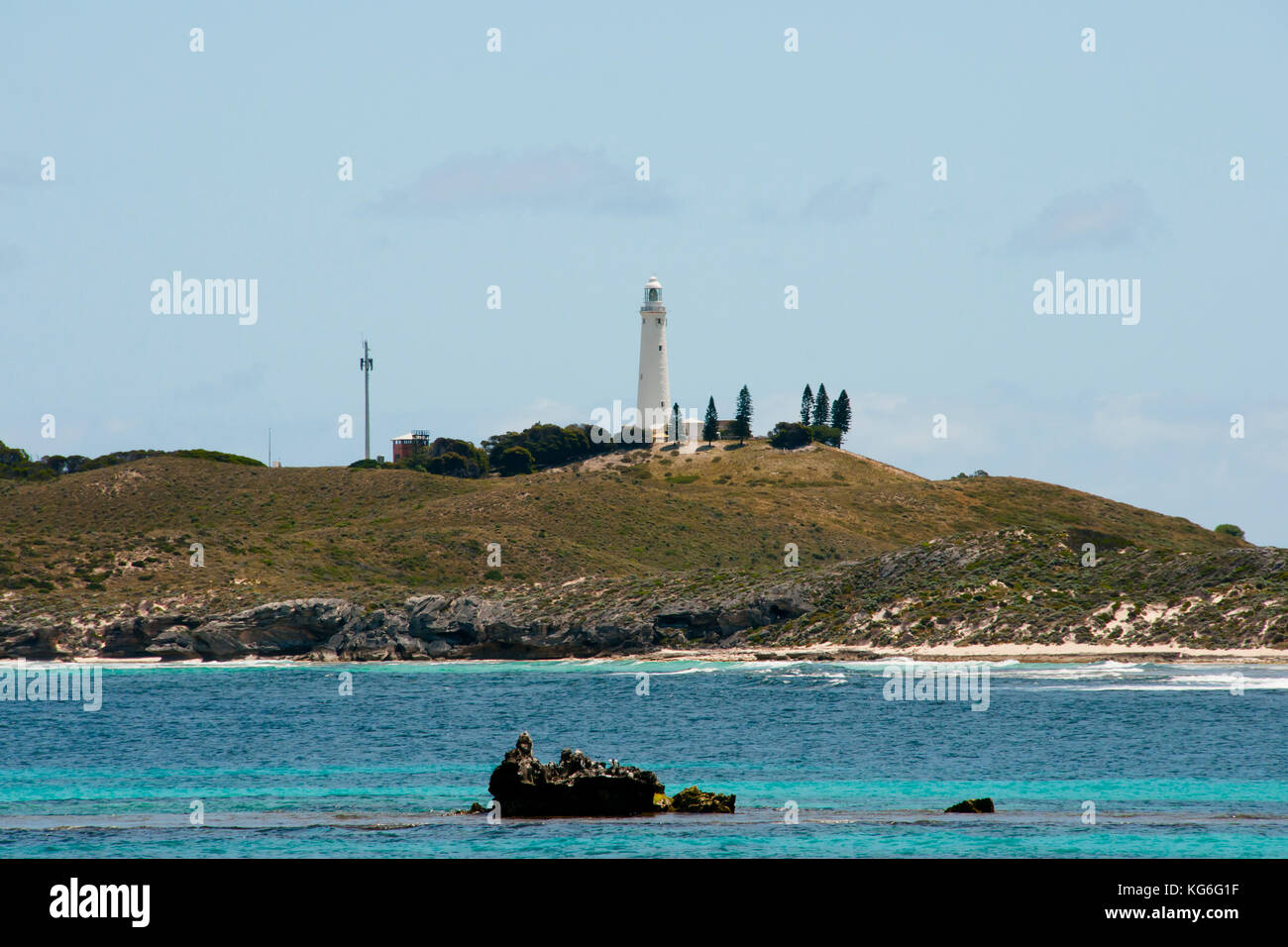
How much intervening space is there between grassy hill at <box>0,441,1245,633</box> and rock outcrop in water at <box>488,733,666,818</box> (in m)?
81.6

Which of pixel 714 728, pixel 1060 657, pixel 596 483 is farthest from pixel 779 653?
pixel 596 483

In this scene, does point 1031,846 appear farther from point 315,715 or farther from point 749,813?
point 315,715

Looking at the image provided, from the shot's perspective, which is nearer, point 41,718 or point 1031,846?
point 1031,846

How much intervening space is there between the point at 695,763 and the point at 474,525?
108m

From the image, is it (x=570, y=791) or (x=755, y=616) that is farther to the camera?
(x=755, y=616)

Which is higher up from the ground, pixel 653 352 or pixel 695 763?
pixel 653 352

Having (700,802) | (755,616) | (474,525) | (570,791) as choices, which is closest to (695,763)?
(700,802)

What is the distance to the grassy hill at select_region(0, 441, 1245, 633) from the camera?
12344 cm

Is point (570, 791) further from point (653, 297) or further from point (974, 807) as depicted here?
point (653, 297)

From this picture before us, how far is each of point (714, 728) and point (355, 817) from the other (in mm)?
26228

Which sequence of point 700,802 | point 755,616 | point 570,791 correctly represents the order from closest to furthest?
1. point 570,791
2. point 700,802
3. point 755,616

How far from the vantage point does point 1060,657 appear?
84938mm

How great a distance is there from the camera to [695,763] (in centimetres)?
4506
